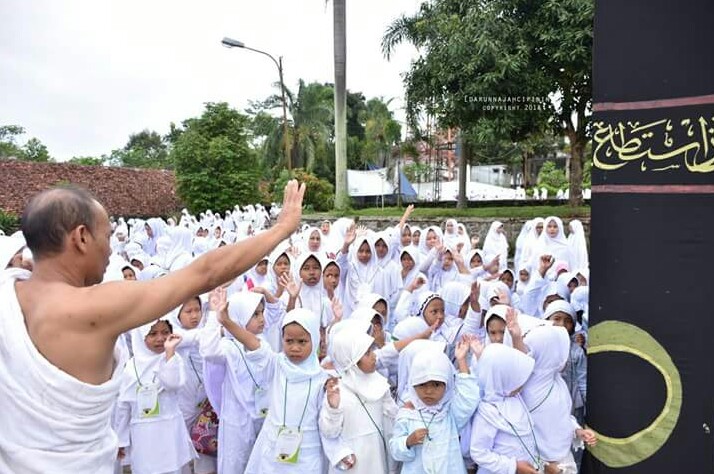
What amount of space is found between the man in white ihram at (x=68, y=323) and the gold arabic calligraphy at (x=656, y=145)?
7.35 feet

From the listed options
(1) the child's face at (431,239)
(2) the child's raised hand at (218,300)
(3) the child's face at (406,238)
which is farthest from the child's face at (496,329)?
(3) the child's face at (406,238)

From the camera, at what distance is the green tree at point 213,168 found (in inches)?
877

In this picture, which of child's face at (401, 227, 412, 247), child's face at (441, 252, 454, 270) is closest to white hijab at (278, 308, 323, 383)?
child's face at (441, 252, 454, 270)

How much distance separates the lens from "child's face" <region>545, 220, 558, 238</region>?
8.24 meters

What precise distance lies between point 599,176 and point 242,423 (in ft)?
8.18

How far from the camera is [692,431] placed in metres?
2.97

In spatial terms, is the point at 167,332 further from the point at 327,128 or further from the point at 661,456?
the point at 327,128

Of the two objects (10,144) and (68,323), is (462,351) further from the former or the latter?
(10,144)

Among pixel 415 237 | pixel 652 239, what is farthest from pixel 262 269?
pixel 652 239

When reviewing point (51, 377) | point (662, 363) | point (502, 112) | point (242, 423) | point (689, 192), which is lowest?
point (242, 423)

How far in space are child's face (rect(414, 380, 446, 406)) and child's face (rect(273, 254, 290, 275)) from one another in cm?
306

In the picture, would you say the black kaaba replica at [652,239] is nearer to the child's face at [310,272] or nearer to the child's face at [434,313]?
the child's face at [434,313]

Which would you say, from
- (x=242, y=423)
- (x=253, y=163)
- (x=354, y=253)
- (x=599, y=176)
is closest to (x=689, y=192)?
(x=599, y=176)

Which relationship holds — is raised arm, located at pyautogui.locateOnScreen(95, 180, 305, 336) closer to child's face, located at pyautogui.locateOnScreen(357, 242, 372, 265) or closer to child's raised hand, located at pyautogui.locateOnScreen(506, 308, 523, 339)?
child's raised hand, located at pyautogui.locateOnScreen(506, 308, 523, 339)
